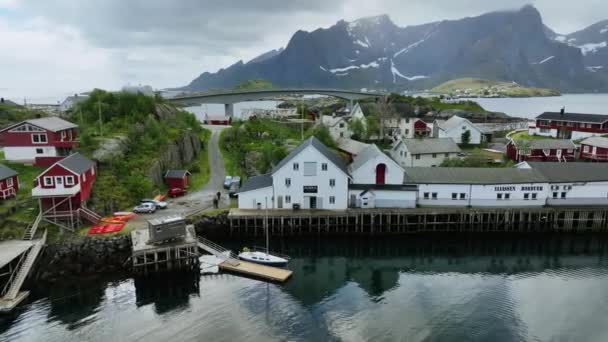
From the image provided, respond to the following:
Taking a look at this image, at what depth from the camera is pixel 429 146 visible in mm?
57250

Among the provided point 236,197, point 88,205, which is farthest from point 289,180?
point 88,205

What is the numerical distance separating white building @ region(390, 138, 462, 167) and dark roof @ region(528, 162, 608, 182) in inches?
540

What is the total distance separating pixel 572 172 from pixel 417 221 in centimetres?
1877

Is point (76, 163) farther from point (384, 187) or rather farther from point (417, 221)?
point (417, 221)

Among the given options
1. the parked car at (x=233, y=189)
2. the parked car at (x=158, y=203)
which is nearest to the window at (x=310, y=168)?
the parked car at (x=233, y=189)

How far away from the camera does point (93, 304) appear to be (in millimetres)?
26859

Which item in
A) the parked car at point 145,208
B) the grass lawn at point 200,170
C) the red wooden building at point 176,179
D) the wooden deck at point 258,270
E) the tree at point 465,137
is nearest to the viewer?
the wooden deck at point 258,270

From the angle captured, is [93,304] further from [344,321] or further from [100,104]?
[100,104]

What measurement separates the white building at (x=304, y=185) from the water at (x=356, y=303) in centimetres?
574

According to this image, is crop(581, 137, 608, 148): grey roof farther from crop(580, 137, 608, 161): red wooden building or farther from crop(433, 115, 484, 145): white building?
crop(433, 115, 484, 145): white building

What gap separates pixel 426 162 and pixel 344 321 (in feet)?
120

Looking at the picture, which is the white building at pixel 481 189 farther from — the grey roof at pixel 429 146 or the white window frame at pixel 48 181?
the white window frame at pixel 48 181

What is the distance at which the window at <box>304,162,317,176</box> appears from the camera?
39.3m

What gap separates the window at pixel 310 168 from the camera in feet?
129
